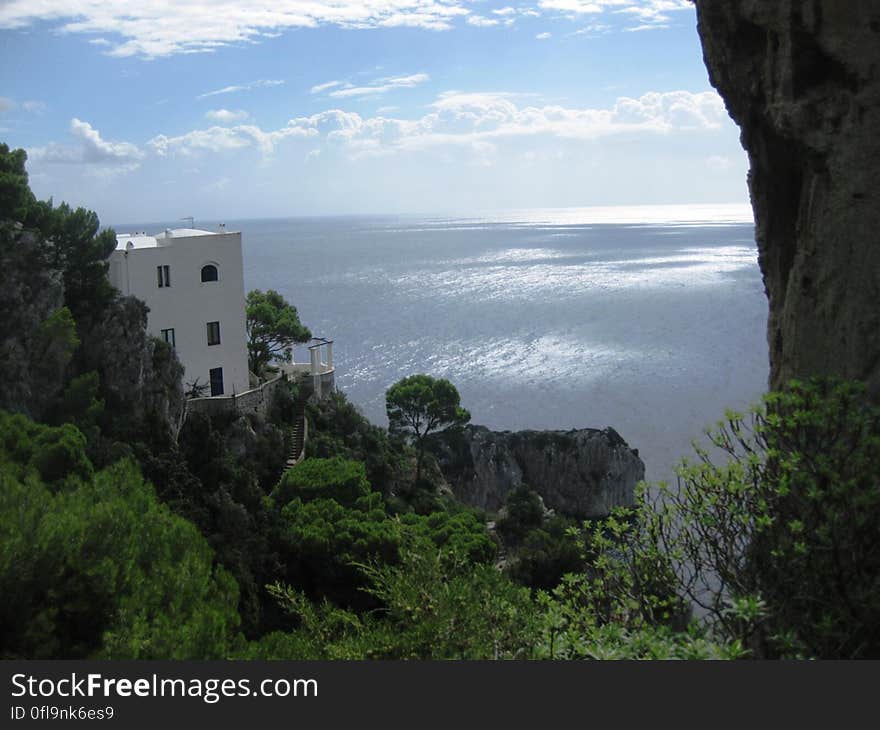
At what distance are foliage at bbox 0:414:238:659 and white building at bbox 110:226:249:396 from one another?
20235mm

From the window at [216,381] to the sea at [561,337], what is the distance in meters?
14.5

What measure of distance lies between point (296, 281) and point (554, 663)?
4866 inches

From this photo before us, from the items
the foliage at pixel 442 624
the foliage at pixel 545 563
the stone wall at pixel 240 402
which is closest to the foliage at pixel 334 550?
the foliage at pixel 545 563

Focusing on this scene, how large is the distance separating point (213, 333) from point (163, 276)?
3054 millimetres

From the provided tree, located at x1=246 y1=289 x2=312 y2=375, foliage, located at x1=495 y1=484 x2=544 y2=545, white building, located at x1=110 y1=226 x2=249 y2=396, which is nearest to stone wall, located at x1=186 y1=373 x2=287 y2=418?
white building, located at x1=110 y1=226 x2=249 y2=396

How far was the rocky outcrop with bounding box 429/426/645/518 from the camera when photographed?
51.1 m

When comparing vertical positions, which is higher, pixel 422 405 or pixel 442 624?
pixel 442 624

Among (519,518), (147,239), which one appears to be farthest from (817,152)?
(519,518)

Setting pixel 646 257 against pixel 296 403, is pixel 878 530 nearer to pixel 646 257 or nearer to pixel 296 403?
pixel 296 403

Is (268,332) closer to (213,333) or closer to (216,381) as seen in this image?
(213,333)

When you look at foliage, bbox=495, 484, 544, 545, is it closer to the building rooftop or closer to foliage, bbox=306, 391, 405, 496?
foliage, bbox=306, 391, 405, 496

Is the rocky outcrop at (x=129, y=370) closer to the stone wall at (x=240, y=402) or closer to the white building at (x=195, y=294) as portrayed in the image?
the white building at (x=195, y=294)

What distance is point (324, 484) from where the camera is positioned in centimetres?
2836

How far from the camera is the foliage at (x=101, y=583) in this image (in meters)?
10.9
